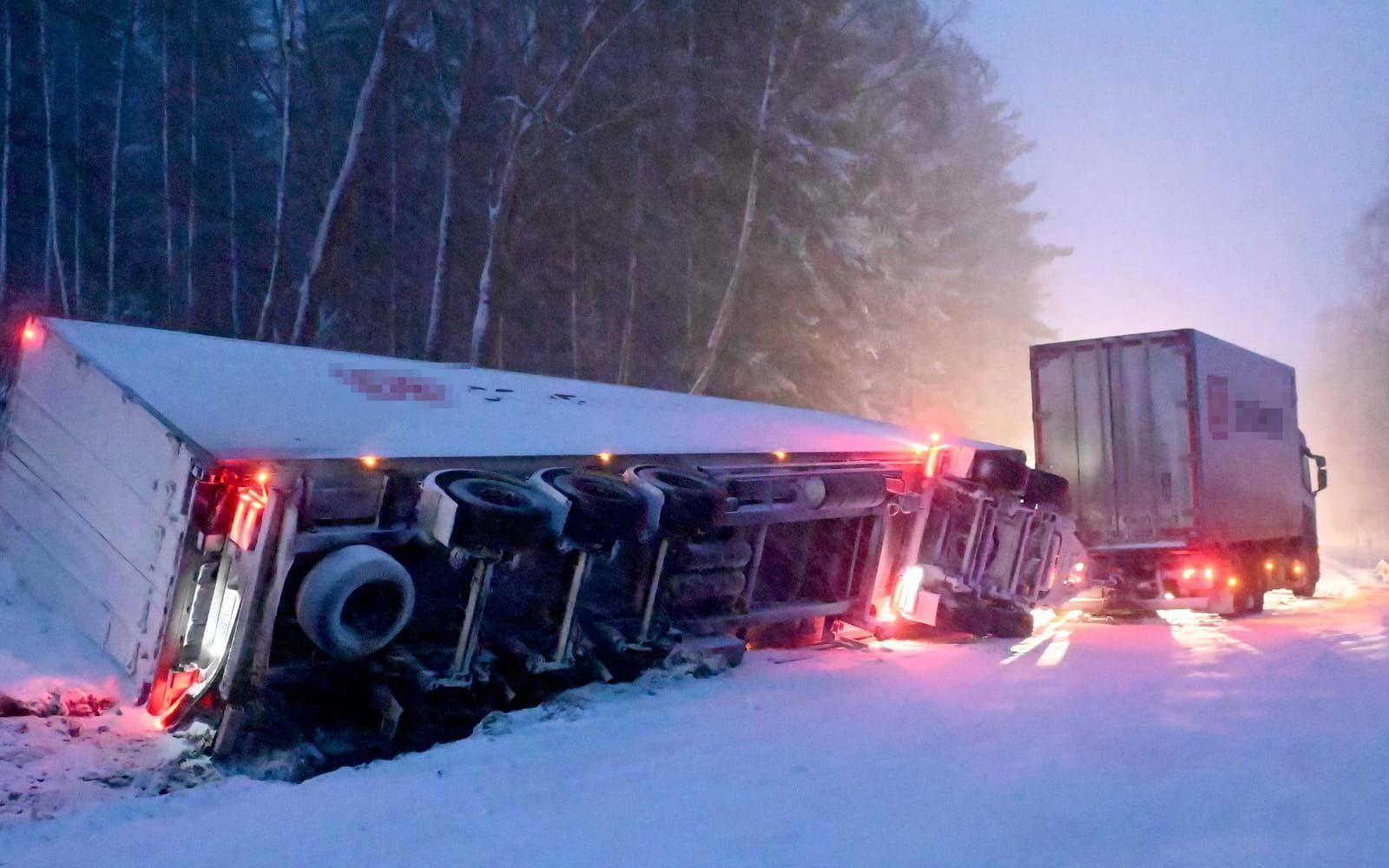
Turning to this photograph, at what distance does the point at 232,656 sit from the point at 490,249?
1455 centimetres

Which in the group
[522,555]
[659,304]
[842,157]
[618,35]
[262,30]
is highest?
[262,30]

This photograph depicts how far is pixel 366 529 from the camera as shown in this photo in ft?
16.4

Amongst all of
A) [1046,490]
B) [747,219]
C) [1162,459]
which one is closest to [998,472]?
[1046,490]

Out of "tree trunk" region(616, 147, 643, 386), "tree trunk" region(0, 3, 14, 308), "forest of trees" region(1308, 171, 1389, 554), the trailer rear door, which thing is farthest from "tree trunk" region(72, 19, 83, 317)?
"forest of trees" region(1308, 171, 1389, 554)

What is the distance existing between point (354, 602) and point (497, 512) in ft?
2.66

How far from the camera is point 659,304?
23.0 m

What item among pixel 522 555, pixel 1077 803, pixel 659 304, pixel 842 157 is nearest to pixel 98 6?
pixel 659 304

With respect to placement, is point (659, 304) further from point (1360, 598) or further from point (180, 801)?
point (180, 801)

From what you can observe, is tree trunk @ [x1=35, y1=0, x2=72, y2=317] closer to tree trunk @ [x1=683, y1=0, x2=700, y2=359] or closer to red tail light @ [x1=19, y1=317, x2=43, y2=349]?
tree trunk @ [x1=683, y1=0, x2=700, y2=359]

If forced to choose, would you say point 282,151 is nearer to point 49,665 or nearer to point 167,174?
point 167,174

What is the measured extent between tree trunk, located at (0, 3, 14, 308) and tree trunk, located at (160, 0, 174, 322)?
126 inches

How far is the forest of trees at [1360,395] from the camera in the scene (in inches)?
1895

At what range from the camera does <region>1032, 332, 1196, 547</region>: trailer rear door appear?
11.4 metres

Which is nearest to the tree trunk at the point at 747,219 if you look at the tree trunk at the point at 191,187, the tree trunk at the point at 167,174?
the tree trunk at the point at 191,187
